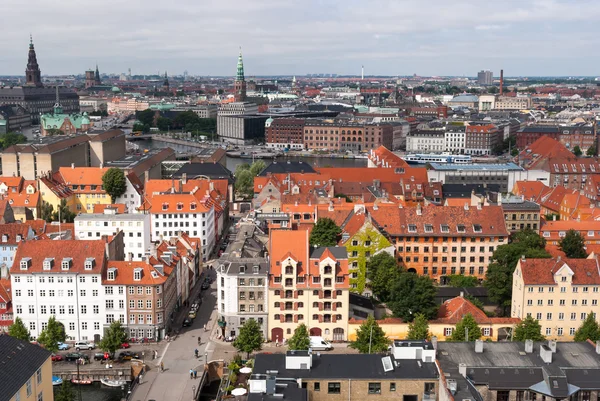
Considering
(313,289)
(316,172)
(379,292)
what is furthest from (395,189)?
(313,289)

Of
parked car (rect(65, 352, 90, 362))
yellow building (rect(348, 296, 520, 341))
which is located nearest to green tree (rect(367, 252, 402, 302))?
yellow building (rect(348, 296, 520, 341))

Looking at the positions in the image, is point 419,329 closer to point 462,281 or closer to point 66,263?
point 462,281

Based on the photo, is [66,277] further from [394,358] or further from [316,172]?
[316,172]

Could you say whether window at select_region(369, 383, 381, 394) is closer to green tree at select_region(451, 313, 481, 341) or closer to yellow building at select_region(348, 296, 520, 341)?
green tree at select_region(451, 313, 481, 341)

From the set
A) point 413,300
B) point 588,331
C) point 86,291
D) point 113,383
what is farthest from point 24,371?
point 588,331

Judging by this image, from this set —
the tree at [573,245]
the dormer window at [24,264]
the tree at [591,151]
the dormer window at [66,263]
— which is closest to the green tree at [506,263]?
the tree at [573,245]

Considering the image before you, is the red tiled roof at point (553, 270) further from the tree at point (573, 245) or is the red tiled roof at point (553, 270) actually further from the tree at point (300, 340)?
the tree at point (300, 340)
